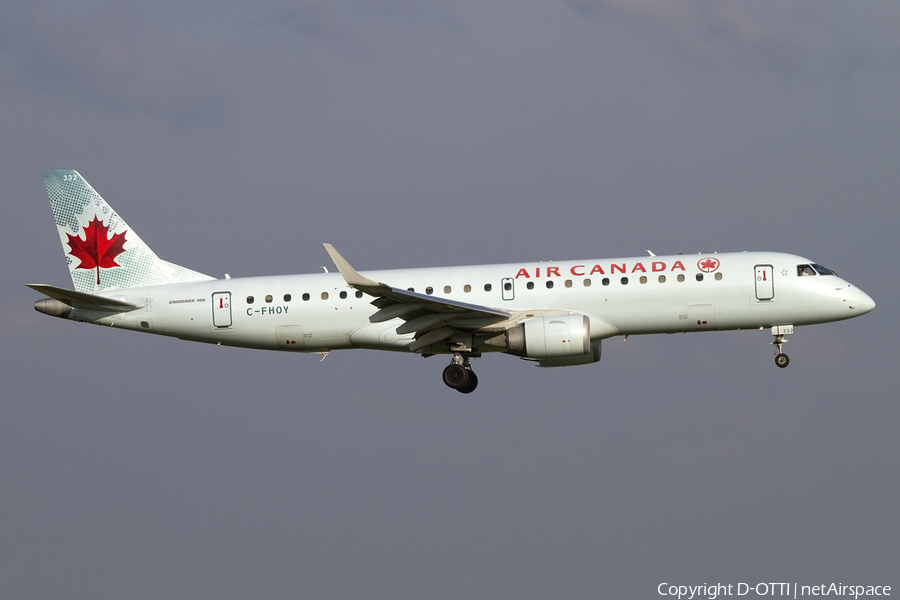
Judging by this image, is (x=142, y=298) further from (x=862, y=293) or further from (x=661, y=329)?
(x=862, y=293)

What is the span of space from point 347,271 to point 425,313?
12.6ft

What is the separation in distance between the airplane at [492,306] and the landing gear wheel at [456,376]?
5cm

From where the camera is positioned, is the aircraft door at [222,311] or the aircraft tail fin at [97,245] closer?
the aircraft door at [222,311]

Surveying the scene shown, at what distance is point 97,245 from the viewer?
4138 centimetres

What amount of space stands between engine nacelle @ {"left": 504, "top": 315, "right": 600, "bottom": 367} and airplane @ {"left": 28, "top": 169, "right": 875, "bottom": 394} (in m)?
0.03

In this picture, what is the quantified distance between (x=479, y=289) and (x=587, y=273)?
141 inches

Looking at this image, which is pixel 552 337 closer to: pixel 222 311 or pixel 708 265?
pixel 708 265

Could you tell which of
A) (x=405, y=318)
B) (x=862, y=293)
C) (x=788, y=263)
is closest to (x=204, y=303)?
(x=405, y=318)

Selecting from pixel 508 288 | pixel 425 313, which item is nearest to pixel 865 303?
pixel 508 288

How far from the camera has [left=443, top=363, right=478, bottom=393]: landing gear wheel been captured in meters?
37.4

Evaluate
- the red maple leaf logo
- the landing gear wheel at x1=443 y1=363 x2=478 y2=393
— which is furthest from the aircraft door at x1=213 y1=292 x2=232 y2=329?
the landing gear wheel at x1=443 y1=363 x2=478 y2=393

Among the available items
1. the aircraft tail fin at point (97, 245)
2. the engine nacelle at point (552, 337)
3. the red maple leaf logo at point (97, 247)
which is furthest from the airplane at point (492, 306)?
the red maple leaf logo at point (97, 247)

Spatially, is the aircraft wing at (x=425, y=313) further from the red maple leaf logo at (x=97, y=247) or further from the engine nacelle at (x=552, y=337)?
the red maple leaf logo at (x=97, y=247)

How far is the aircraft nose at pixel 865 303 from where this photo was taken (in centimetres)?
3625
